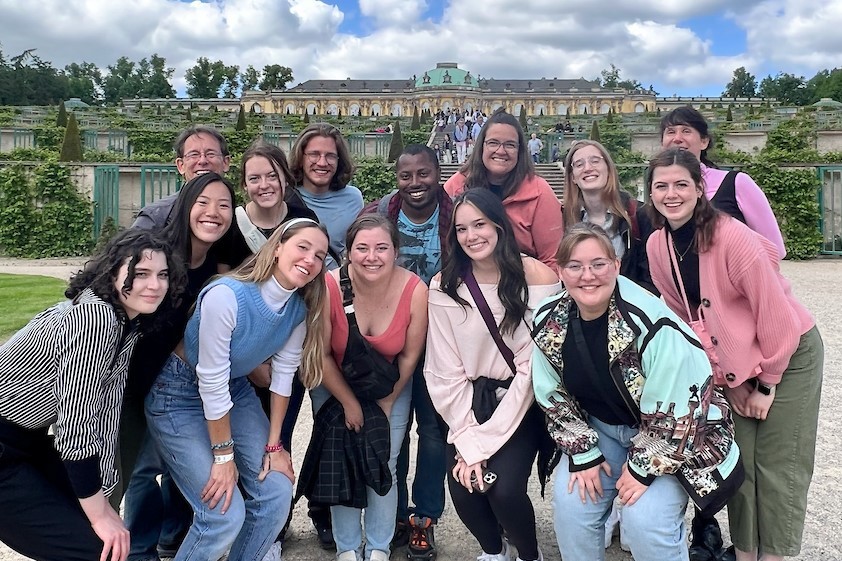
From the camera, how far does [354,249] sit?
2.51 metres

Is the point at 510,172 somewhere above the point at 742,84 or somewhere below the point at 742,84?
below

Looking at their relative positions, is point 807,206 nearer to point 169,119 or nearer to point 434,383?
point 434,383

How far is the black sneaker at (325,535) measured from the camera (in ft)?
9.08

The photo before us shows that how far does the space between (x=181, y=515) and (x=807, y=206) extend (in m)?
13.6

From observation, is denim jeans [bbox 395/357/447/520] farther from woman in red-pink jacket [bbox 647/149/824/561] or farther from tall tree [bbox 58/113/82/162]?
tall tree [bbox 58/113/82/162]

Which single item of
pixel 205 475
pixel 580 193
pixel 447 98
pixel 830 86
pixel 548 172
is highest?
pixel 447 98

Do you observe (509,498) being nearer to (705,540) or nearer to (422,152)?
(705,540)

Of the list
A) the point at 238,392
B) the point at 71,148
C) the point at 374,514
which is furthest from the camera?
the point at 71,148

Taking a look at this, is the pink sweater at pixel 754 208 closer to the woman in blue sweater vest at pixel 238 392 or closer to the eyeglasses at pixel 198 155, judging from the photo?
the woman in blue sweater vest at pixel 238 392

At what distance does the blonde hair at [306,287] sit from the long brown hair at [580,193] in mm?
→ 1166

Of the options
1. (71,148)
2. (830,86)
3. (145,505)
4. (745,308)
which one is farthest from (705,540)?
(830,86)

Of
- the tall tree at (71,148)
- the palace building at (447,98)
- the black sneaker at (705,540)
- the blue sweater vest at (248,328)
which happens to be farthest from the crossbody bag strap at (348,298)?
the palace building at (447,98)

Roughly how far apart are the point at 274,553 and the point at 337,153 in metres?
1.90

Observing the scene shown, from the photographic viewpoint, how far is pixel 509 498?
2.35m
